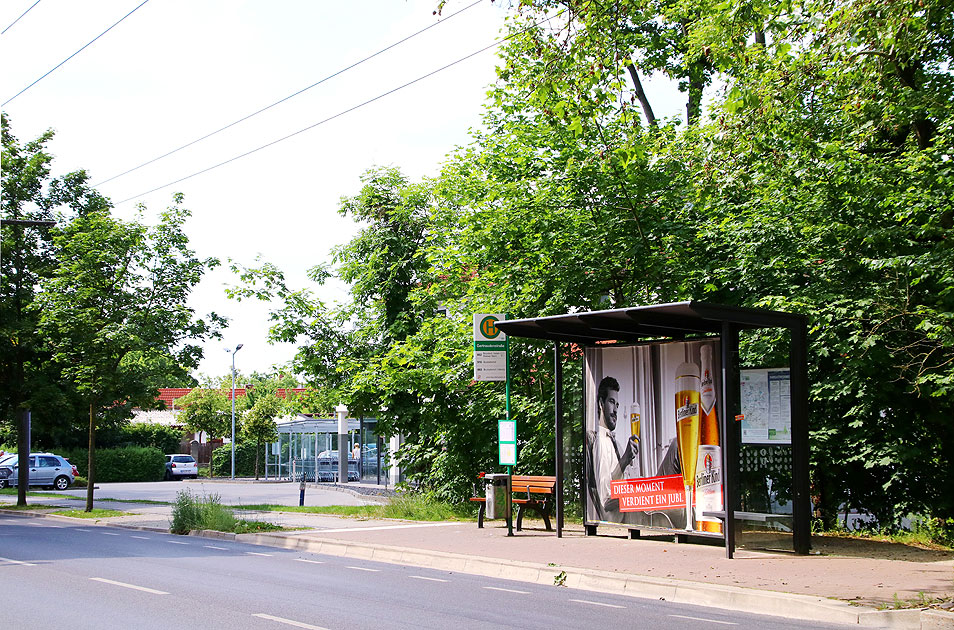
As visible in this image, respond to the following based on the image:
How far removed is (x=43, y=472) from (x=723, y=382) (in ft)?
133

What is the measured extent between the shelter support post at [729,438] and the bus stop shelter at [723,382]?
13 millimetres

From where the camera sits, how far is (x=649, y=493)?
1465 cm

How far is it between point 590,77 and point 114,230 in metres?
16.7

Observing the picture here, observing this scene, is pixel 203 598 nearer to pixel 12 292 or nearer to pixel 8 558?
pixel 8 558

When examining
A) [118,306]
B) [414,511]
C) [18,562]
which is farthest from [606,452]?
[118,306]

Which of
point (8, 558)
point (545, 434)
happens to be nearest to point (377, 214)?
point (545, 434)

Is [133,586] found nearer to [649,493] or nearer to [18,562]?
[18,562]

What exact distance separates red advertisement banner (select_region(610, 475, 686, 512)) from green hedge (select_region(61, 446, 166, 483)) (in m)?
44.9

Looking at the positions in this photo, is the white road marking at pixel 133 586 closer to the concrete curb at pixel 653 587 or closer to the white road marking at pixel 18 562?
the white road marking at pixel 18 562

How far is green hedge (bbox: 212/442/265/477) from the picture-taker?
64.5 metres

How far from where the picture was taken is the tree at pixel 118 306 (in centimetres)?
2461

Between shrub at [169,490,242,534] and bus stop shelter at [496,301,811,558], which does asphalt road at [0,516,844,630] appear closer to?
bus stop shelter at [496,301,811,558]

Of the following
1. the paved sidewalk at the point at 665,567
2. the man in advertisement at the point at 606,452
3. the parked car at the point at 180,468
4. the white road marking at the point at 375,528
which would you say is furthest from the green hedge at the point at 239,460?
the man in advertisement at the point at 606,452

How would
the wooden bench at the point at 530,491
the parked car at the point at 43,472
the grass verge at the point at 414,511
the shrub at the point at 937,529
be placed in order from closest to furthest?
the shrub at the point at 937,529 < the wooden bench at the point at 530,491 < the grass verge at the point at 414,511 < the parked car at the point at 43,472
